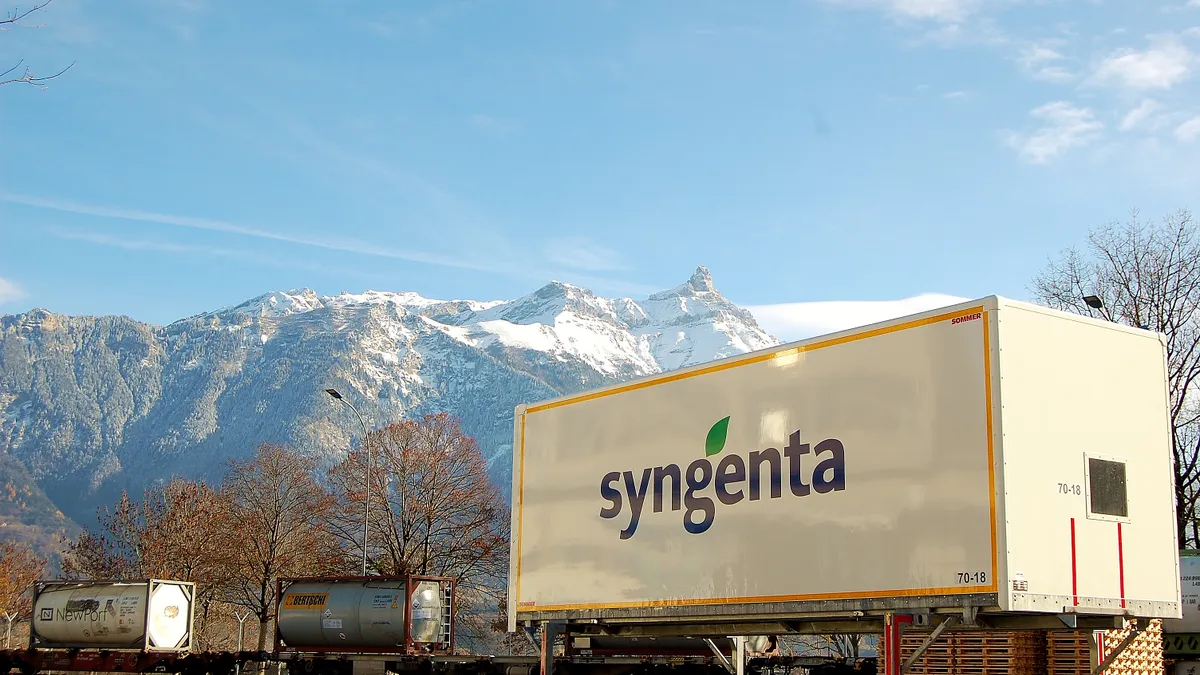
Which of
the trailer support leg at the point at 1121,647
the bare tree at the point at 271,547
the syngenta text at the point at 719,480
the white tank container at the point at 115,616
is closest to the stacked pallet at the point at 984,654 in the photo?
the trailer support leg at the point at 1121,647

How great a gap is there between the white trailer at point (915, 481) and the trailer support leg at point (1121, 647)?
19.0 inches

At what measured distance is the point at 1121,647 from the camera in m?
12.4

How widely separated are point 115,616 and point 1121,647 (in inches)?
1011

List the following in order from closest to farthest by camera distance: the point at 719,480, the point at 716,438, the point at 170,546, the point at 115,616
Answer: the point at 719,480 → the point at 716,438 → the point at 115,616 → the point at 170,546

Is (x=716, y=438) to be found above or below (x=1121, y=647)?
above

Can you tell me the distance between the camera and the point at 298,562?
214 feet

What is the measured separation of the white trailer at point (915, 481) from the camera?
11102mm

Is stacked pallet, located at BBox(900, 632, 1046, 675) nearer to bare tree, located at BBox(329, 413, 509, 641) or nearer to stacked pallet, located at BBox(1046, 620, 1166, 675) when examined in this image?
stacked pallet, located at BBox(1046, 620, 1166, 675)

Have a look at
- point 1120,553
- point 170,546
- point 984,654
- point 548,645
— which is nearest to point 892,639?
point 1120,553

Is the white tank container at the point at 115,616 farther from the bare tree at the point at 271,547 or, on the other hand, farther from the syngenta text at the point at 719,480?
the bare tree at the point at 271,547

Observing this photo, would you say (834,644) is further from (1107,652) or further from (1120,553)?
(1120,553)

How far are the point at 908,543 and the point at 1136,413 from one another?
9.71ft

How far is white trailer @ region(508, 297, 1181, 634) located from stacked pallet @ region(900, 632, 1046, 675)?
2334 mm

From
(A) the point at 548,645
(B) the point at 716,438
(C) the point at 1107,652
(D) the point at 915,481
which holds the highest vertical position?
(B) the point at 716,438
